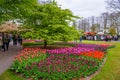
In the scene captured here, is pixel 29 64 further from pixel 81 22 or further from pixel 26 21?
pixel 81 22

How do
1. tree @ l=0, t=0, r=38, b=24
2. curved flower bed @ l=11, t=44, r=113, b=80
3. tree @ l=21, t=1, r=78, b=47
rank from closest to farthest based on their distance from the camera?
curved flower bed @ l=11, t=44, r=113, b=80
tree @ l=21, t=1, r=78, b=47
tree @ l=0, t=0, r=38, b=24

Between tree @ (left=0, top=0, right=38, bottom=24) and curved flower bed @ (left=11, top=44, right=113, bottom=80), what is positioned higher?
tree @ (left=0, top=0, right=38, bottom=24)

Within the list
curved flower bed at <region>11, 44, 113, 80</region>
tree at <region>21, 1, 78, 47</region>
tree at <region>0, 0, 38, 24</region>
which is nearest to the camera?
curved flower bed at <region>11, 44, 113, 80</region>

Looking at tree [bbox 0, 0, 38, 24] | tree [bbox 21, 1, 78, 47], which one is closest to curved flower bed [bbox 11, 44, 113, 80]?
tree [bbox 21, 1, 78, 47]

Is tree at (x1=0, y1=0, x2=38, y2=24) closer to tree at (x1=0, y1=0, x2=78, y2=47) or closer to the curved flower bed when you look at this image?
tree at (x1=0, y1=0, x2=78, y2=47)

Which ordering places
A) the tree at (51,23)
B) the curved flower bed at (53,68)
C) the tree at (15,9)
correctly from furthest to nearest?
the tree at (15,9) → the tree at (51,23) → the curved flower bed at (53,68)

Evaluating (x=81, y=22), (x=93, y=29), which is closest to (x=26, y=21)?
(x=93, y=29)

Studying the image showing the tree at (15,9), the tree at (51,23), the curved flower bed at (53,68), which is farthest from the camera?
the tree at (15,9)

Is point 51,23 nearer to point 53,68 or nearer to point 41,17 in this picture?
point 41,17

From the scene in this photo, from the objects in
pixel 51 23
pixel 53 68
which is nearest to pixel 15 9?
Result: pixel 51 23

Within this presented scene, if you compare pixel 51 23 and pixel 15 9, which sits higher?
pixel 15 9

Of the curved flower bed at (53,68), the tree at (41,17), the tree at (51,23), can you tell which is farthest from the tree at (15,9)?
the curved flower bed at (53,68)

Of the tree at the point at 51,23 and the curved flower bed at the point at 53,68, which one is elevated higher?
the tree at the point at 51,23

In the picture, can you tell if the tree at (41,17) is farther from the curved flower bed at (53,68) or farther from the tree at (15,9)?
the curved flower bed at (53,68)
